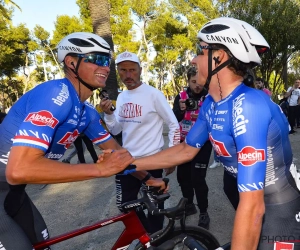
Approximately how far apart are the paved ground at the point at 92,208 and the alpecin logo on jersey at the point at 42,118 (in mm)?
1855

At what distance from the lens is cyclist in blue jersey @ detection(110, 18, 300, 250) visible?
1383 mm

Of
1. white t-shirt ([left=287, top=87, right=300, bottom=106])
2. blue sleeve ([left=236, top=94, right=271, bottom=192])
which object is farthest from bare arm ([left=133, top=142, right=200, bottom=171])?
white t-shirt ([left=287, top=87, right=300, bottom=106])

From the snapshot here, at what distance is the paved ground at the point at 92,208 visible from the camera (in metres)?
3.75

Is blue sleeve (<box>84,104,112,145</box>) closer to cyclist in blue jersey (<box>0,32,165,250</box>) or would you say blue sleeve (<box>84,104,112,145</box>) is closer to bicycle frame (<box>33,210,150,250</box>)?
cyclist in blue jersey (<box>0,32,165,250</box>)

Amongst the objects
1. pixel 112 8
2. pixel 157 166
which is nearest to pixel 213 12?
pixel 112 8

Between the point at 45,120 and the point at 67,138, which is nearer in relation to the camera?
the point at 45,120

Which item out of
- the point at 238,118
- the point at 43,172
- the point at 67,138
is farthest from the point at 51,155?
the point at 238,118

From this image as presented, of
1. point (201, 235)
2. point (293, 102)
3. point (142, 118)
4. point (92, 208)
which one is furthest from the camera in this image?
point (293, 102)

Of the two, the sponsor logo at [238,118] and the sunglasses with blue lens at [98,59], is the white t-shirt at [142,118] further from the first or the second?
the sponsor logo at [238,118]

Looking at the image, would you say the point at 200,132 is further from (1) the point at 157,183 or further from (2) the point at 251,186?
(2) the point at 251,186

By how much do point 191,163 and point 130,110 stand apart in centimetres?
114

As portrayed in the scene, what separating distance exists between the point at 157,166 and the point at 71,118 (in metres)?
0.75

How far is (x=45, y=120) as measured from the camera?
1.70m

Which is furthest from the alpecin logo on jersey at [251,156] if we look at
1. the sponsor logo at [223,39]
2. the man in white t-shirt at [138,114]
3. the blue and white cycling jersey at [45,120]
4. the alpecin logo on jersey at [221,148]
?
the man in white t-shirt at [138,114]
